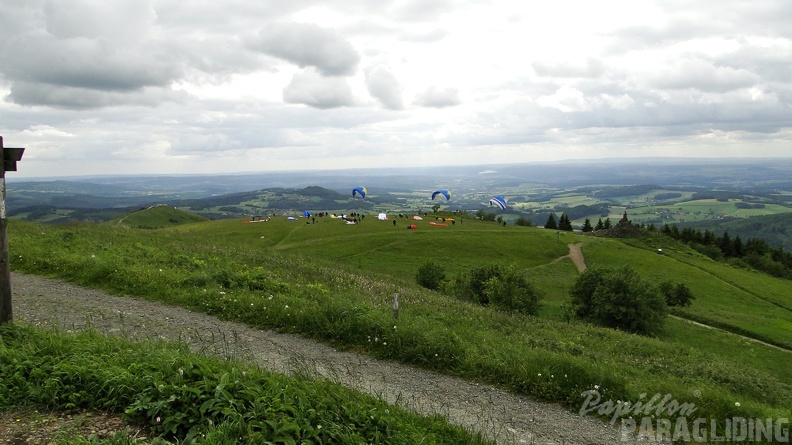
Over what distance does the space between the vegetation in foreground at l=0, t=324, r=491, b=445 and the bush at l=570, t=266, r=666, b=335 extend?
36592 mm

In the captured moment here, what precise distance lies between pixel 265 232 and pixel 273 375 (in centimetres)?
8022

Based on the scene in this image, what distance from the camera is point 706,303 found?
184ft

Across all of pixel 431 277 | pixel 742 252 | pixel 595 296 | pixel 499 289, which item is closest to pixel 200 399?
pixel 499 289

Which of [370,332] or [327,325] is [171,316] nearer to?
[327,325]

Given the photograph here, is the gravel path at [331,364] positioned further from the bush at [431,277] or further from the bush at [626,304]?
the bush at [431,277]

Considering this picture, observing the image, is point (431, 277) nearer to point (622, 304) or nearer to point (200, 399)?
point (622, 304)

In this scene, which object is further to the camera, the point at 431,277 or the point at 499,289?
the point at 431,277

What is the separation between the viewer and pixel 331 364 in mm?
9406

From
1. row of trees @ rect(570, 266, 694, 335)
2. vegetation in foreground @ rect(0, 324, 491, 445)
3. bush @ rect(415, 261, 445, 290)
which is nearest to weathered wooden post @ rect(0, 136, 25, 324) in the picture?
vegetation in foreground @ rect(0, 324, 491, 445)

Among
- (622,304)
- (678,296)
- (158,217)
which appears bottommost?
(678,296)

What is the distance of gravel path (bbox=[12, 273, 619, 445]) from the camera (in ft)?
25.2

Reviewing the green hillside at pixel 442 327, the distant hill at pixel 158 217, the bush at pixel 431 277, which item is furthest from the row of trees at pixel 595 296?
the distant hill at pixel 158 217

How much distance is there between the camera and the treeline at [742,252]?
10031 centimetres

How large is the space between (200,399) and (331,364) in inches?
160
